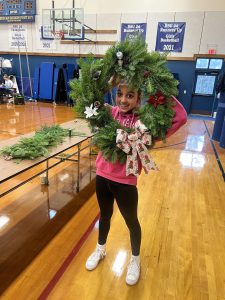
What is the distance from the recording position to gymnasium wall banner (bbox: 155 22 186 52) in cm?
779

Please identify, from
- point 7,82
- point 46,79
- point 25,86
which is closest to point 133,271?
point 46,79

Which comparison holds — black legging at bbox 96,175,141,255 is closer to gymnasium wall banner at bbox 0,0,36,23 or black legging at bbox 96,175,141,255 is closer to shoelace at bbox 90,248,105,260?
shoelace at bbox 90,248,105,260

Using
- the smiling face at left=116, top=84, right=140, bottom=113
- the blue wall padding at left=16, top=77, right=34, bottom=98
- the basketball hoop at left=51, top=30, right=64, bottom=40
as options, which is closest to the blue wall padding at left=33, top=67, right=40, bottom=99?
the blue wall padding at left=16, top=77, right=34, bottom=98

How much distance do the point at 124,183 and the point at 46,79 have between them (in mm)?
8900

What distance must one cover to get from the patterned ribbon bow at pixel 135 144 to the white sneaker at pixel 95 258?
0.71 m

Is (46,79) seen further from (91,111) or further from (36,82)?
(91,111)

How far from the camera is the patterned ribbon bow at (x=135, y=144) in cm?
117

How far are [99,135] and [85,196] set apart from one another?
1373 mm

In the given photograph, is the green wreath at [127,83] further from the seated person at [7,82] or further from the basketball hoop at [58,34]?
the seated person at [7,82]

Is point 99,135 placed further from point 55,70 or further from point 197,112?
point 55,70

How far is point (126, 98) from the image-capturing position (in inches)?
46.9

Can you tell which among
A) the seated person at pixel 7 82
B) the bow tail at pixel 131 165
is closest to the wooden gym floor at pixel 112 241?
the bow tail at pixel 131 165

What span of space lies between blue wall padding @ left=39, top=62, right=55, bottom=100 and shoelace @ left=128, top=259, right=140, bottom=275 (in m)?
8.66

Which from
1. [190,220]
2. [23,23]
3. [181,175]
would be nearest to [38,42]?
[23,23]
